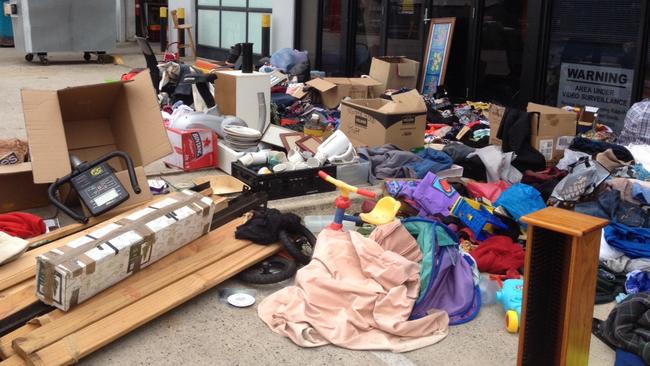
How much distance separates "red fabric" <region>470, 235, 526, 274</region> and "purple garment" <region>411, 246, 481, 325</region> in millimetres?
403

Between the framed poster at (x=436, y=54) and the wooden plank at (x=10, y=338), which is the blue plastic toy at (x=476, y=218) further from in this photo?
the framed poster at (x=436, y=54)

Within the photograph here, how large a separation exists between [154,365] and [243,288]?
2.93 feet

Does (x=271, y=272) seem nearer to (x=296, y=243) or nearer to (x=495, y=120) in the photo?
(x=296, y=243)

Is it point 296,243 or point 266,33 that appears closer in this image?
point 296,243

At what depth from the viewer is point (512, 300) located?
3.77 m

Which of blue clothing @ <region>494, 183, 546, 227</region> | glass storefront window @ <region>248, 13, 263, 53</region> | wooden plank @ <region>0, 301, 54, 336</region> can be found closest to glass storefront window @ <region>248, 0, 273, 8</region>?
glass storefront window @ <region>248, 13, 263, 53</region>

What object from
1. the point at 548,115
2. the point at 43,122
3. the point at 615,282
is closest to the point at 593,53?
the point at 548,115

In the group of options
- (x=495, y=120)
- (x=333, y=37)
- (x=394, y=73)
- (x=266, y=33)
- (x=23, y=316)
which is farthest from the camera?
(x=266, y=33)

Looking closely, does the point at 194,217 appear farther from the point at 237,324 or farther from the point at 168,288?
the point at 237,324

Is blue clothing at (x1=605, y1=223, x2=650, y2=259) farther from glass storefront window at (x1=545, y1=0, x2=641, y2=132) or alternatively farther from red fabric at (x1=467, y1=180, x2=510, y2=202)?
glass storefront window at (x1=545, y1=0, x2=641, y2=132)

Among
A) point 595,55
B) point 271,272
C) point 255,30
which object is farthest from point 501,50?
point 255,30

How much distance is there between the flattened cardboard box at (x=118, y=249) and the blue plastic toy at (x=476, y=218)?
1.70 meters

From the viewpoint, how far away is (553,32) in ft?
26.1

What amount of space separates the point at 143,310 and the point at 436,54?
22.4 ft
